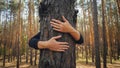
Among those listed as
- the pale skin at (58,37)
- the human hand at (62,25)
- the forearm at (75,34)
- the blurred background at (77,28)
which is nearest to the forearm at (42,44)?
the pale skin at (58,37)

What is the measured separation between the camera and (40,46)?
7.39 feet

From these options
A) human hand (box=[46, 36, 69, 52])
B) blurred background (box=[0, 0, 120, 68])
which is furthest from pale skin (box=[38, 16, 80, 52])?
blurred background (box=[0, 0, 120, 68])

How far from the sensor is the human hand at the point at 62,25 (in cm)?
220

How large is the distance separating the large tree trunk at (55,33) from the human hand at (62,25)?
0.14ft

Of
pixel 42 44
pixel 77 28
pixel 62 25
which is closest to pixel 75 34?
pixel 62 25

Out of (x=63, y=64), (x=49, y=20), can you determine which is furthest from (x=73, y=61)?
(x=49, y=20)

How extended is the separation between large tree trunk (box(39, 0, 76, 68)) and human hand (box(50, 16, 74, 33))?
0.04 m

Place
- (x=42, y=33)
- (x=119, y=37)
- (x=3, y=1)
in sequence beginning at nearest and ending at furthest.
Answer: (x=42, y=33) → (x=3, y=1) → (x=119, y=37)

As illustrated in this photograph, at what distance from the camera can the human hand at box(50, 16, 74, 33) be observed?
2195 millimetres

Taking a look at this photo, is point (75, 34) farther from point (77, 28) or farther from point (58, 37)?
point (77, 28)

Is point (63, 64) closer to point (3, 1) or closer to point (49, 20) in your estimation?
point (49, 20)

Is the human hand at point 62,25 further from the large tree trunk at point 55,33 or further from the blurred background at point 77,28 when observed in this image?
the blurred background at point 77,28

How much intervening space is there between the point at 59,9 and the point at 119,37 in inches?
1241

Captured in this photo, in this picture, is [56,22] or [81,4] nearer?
[56,22]
